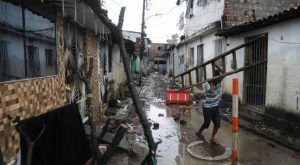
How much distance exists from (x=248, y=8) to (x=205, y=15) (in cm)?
309

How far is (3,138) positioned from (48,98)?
4.97 ft

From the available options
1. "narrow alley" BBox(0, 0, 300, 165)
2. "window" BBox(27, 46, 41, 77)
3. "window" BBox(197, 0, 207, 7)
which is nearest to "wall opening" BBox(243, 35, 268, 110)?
"narrow alley" BBox(0, 0, 300, 165)

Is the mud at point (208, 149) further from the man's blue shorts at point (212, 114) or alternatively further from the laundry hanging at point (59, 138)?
the laundry hanging at point (59, 138)

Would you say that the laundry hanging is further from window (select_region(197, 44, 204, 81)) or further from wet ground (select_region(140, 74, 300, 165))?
window (select_region(197, 44, 204, 81))

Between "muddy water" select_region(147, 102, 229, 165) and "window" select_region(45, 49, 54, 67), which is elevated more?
"window" select_region(45, 49, 54, 67)

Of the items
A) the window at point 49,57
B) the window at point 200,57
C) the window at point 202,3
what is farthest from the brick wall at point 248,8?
the window at point 49,57

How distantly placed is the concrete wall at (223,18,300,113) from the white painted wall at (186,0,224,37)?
4556mm

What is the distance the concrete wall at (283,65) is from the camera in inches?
269

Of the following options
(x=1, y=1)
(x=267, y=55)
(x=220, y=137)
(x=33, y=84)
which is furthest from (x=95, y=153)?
(x=267, y=55)

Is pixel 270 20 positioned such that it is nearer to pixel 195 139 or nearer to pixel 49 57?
pixel 195 139

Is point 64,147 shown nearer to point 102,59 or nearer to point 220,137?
point 220,137

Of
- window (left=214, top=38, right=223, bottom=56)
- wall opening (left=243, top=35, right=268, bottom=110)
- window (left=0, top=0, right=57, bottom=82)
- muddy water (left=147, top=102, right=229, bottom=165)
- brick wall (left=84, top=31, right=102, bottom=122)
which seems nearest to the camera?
window (left=0, top=0, right=57, bottom=82)

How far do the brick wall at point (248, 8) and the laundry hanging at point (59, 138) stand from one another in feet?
33.4

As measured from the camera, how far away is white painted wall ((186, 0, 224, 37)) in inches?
494
